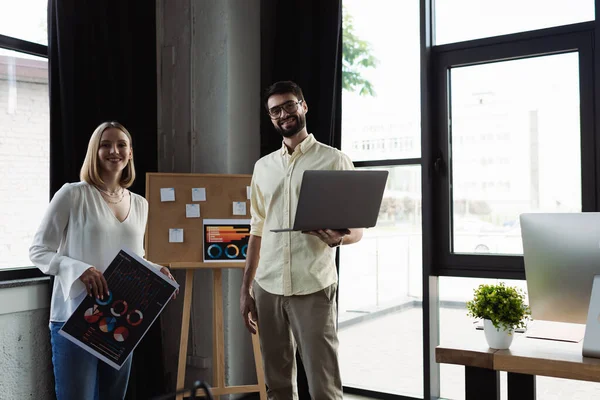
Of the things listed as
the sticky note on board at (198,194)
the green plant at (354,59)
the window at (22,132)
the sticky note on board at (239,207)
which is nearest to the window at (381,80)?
the green plant at (354,59)

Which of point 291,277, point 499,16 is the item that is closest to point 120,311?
point 291,277

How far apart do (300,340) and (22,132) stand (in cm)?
192

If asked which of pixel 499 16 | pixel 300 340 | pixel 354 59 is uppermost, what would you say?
pixel 499 16

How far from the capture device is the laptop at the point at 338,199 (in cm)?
207

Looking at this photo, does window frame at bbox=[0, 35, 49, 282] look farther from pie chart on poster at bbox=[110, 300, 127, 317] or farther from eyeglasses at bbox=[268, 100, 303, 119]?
eyeglasses at bbox=[268, 100, 303, 119]

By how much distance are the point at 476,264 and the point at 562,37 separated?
131cm

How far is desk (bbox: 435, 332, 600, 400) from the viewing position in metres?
1.66

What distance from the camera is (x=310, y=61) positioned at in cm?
361

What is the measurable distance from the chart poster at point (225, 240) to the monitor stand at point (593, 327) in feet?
6.33

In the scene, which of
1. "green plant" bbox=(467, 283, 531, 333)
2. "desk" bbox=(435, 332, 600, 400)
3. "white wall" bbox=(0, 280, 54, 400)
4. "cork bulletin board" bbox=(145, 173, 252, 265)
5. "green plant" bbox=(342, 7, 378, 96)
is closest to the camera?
"desk" bbox=(435, 332, 600, 400)

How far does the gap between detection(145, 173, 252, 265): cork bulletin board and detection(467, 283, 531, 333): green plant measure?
5.80 ft

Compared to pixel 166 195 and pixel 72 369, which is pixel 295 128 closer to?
pixel 166 195

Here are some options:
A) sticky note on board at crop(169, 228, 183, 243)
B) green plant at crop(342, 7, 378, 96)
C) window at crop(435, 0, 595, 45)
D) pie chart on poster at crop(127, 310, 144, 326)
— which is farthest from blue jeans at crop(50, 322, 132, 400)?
window at crop(435, 0, 595, 45)

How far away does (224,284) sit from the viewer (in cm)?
356
